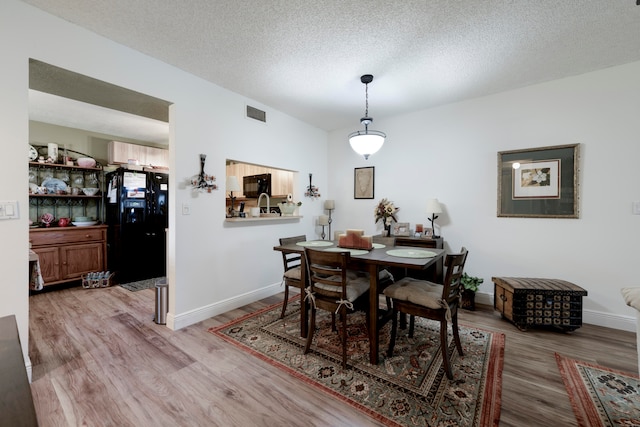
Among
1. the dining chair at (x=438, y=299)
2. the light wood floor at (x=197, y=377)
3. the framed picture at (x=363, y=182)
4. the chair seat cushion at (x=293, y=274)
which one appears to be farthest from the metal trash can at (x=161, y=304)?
the framed picture at (x=363, y=182)

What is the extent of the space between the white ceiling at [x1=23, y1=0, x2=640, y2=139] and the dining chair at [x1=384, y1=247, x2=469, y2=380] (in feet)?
5.67

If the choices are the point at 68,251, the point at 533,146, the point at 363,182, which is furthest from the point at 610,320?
the point at 68,251

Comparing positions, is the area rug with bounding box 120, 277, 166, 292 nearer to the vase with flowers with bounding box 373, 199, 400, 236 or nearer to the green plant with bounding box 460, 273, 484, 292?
the vase with flowers with bounding box 373, 199, 400, 236

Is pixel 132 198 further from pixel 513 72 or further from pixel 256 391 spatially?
pixel 513 72

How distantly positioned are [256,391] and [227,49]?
2721mm

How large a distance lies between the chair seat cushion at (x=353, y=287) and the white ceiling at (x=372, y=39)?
1.98 metres

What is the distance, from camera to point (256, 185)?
511 centimetres

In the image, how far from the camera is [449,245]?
11.9 ft

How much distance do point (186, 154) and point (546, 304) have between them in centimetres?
384

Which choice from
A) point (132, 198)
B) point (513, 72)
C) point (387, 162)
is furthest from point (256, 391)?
point (132, 198)

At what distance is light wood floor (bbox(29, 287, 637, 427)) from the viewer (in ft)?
5.18

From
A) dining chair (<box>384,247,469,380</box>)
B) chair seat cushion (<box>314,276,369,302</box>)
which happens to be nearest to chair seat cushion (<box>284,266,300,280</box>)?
chair seat cushion (<box>314,276,369,302</box>)

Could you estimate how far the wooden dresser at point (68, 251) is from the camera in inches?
150

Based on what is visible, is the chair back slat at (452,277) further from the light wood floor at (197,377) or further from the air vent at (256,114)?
the air vent at (256,114)
